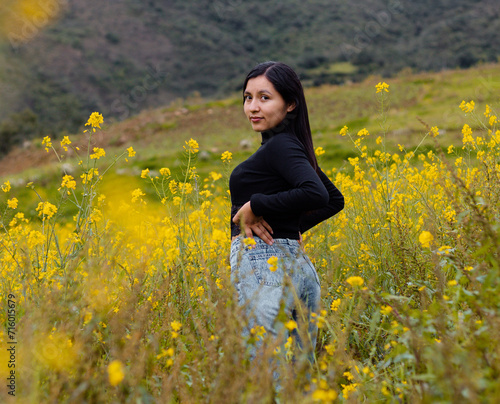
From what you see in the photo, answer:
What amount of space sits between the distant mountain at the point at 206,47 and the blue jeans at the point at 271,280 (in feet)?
88.7

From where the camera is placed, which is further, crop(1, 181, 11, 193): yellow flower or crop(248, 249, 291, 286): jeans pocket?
crop(1, 181, 11, 193): yellow flower

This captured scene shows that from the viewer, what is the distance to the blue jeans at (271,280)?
6.01ft

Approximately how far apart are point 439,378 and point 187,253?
1.88 metres

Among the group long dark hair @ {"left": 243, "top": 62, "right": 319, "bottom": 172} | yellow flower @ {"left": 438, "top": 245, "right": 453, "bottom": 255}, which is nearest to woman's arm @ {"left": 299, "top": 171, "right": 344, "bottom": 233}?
long dark hair @ {"left": 243, "top": 62, "right": 319, "bottom": 172}

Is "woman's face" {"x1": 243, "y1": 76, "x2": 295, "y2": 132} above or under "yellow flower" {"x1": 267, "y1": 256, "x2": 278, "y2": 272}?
above

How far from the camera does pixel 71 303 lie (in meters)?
1.82

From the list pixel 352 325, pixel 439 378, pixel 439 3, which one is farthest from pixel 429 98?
pixel 439 3

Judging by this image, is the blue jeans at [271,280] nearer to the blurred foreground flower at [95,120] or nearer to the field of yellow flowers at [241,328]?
the field of yellow flowers at [241,328]

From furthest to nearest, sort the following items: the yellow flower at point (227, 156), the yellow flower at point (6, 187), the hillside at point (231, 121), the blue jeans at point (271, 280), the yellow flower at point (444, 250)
Result: the hillside at point (231, 121) → the yellow flower at point (227, 156) → the yellow flower at point (6, 187) → the blue jeans at point (271, 280) → the yellow flower at point (444, 250)

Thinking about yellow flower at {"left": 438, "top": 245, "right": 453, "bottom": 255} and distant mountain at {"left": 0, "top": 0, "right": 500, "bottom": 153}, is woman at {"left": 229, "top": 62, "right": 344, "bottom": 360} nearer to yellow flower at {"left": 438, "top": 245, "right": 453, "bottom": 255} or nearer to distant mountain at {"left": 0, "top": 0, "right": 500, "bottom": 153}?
yellow flower at {"left": 438, "top": 245, "right": 453, "bottom": 255}

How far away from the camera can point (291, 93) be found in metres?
2.23

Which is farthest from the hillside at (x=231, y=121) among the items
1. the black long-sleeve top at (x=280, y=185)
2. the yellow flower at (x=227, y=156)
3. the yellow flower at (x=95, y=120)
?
the black long-sleeve top at (x=280, y=185)

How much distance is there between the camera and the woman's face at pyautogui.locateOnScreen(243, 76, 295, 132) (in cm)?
219

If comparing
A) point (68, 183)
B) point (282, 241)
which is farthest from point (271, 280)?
point (68, 183)
